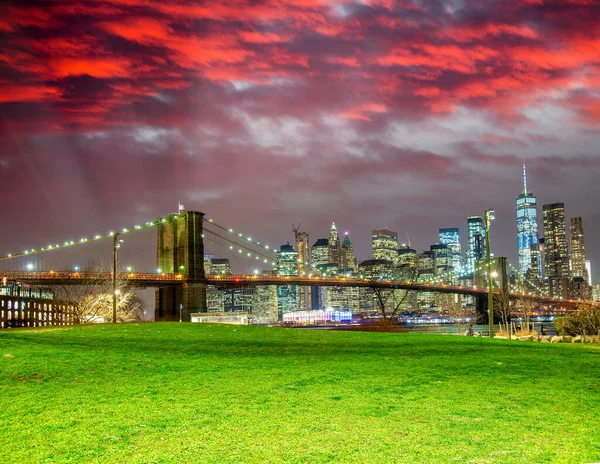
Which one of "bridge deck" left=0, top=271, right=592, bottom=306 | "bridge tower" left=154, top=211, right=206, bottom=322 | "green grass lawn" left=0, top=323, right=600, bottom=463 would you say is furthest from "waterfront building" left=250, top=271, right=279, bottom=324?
"green grass lawn" left=0, top=323, right=600, bottom=463

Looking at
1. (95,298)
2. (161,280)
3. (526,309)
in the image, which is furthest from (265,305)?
(526,309)

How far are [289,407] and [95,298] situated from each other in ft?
208

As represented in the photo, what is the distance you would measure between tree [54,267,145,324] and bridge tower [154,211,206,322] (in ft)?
17.8

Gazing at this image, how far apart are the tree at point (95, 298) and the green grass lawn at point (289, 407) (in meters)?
46.1

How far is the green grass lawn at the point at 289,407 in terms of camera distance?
7203 mm

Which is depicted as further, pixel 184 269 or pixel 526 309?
pixel 184 269

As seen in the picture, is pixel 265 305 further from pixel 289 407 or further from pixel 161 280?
pixel 289 407

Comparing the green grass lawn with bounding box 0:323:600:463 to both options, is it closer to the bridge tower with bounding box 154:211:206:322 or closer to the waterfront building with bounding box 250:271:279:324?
the bridge tower with bounding box 154:211:206:322

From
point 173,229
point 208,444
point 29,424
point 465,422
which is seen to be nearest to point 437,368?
point 465,422

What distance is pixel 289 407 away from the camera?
30.9 ft

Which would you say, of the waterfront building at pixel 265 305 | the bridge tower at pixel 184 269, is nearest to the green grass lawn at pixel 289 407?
the bridge tower at pixel 184 269

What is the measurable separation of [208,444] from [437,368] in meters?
8.33

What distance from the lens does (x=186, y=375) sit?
40.6 feet

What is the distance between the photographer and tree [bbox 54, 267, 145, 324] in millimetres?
60500
